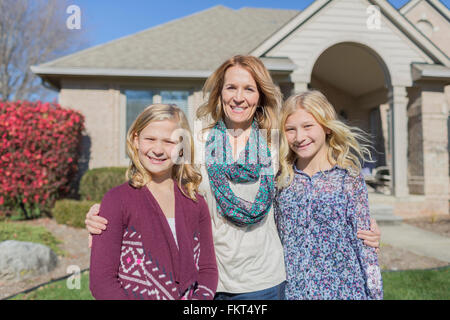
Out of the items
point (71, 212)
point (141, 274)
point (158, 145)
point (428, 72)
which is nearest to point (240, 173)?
point (158, 145)

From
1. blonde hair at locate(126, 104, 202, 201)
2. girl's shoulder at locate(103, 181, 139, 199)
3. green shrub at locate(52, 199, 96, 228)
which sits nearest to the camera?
girl's shoulder at locate(103, 181, 139, 199)

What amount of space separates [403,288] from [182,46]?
8.94 m

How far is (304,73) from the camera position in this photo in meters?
8.45

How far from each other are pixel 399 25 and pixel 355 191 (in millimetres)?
8436

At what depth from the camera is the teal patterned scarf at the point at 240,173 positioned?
5.86 ft

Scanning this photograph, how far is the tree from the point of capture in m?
18.4

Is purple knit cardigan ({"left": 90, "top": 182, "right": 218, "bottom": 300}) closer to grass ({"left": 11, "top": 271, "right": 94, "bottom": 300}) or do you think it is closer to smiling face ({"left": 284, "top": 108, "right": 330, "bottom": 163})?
smiling face ({"left": 284, "top": 108, "right": 330, "bottom": 163})

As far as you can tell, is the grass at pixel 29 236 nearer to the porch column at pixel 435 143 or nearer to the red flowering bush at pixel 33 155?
the red flowering bush at pixel 33 155

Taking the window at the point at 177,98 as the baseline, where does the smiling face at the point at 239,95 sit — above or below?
below

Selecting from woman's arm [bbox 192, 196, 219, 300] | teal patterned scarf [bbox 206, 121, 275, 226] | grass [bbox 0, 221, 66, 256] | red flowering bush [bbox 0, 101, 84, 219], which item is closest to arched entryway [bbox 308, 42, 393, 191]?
red flowering bush [bbox 0, 101, 84, 219]

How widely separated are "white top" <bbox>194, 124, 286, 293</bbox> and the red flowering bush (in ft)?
22.5

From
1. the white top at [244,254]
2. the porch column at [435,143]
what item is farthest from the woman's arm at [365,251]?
the porch column at [435,143]

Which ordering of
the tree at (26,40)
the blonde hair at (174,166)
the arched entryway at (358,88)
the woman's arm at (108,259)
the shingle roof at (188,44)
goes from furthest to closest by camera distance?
the tree at (26,40), the arched entryway at (358,88), the shingle roof at (188,44), the blonde hair at (174,166), the woman's arm at (108,259)
